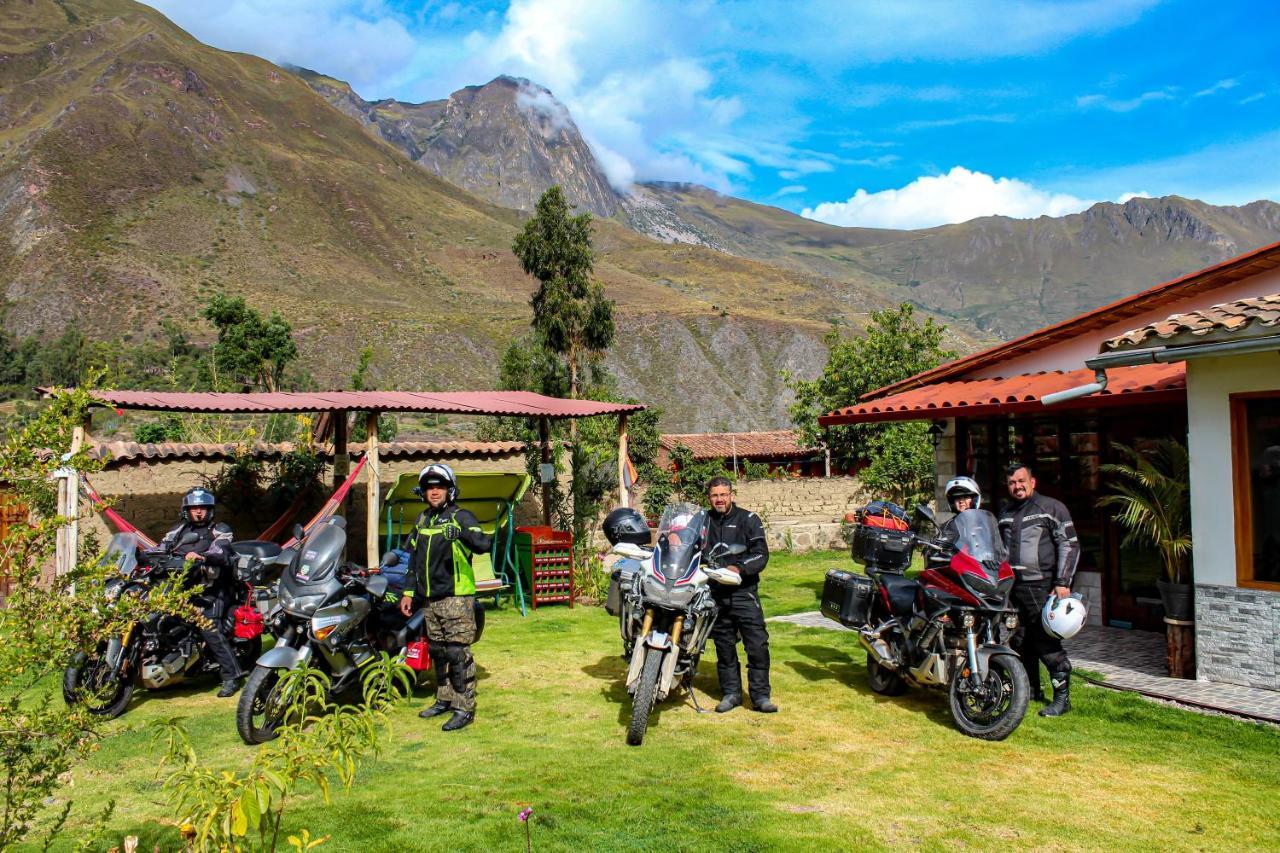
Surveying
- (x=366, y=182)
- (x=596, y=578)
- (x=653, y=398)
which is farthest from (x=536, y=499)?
(x=366, y=182)

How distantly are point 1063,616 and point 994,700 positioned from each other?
0.69 meters

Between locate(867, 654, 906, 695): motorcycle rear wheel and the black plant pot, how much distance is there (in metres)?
2.01

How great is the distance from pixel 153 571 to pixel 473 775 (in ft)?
9.27

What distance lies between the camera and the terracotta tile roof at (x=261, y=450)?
34.1 ft

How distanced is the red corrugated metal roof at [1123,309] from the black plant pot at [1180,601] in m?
2.37

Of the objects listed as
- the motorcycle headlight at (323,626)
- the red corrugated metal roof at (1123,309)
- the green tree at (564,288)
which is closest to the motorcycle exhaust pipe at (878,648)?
the red corrugated metal roof at (1123,309)

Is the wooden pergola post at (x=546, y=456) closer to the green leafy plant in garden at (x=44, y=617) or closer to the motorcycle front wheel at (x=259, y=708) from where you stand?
the motorcycle front wheel at (x=259, y=708)

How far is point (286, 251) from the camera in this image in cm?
6281

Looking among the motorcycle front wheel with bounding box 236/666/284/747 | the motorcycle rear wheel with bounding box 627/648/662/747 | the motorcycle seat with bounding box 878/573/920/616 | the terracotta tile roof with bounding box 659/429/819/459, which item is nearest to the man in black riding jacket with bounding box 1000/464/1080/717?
the motorcycle seat with bounding box 878/573/920/616

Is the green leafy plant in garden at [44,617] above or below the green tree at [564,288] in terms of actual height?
below

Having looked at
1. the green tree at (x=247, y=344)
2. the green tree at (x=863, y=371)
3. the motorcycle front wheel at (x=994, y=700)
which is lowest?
the motorcycle front wheel at (x=994, y=700)

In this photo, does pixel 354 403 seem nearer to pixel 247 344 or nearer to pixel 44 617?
pixel 44 617

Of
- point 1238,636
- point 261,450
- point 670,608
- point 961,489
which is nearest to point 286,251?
point 261,450

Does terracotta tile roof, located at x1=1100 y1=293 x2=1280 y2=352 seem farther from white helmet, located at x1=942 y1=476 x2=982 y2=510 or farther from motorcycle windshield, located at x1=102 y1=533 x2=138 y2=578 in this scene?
motorcycle windshield, located at x1=102 y1=533 x2=138 y2=578
